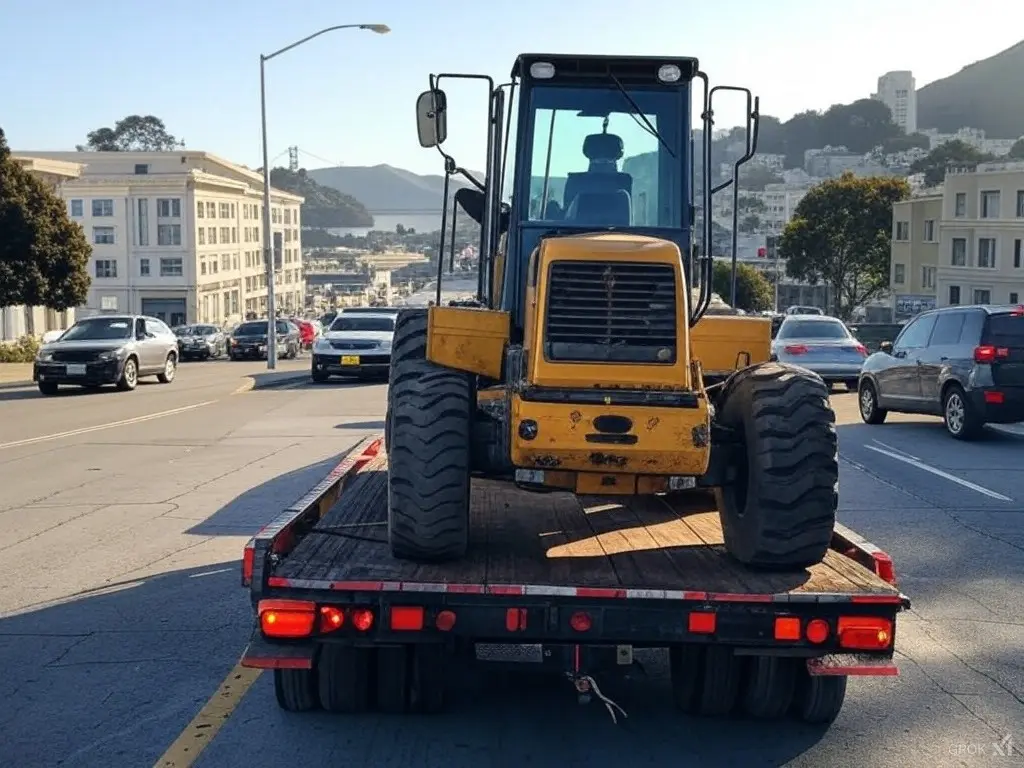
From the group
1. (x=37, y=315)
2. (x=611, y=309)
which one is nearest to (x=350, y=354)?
(x=611, y=309)

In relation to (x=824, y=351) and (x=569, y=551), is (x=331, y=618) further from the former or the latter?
(x=824, y=351)

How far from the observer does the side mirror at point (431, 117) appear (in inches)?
291

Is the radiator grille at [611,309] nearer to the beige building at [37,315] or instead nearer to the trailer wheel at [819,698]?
the trailer wheel at [819,698]

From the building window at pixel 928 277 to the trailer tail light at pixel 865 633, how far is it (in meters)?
64.3

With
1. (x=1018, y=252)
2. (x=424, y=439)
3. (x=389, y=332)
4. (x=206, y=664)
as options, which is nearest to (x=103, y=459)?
(x=206, y=664)

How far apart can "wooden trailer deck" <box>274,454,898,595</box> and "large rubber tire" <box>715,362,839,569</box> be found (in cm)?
12

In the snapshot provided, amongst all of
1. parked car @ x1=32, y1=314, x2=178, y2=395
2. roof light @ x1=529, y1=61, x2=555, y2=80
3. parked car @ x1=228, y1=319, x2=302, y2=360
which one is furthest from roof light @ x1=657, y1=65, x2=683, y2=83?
parked car @ x1=228, y1=319, x2=302, y2=360

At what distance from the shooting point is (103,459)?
1491 cm

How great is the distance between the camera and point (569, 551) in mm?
6520

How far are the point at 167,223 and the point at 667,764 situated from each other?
84542mm

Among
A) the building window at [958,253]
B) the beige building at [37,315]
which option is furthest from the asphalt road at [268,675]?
the building window at [958,253]

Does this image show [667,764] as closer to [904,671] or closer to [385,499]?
[904,671]

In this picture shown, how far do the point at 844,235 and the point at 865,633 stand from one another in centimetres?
6647

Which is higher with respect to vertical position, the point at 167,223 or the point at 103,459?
the point at 167,223
